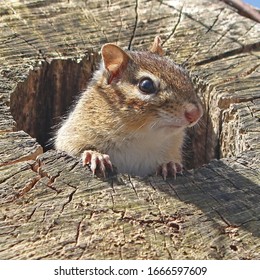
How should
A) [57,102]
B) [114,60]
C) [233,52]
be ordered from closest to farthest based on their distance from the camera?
1. [114,60]
2. [233,52]
3. [57,102]

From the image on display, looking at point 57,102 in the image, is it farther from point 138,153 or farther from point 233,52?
point 233,52

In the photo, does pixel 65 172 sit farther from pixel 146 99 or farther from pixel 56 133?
pixel 56 133

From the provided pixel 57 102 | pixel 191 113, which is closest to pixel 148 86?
pixel 191 113

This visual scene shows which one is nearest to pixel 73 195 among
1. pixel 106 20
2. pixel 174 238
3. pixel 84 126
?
pixel 174 238

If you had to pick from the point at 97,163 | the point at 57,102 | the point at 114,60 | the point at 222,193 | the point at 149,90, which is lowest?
the point at 222,193

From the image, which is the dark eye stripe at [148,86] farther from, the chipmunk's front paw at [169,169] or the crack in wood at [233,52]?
the crack in wood at [233,52]

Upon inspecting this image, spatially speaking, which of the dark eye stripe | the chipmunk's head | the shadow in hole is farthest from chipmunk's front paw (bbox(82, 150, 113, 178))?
the dark eye stripe

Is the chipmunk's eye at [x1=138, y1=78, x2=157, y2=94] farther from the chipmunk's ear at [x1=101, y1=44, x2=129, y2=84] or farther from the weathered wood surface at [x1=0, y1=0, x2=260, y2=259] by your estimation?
the weathered wood surface at [x1=0, y1=0, x2=260, y2=259]
